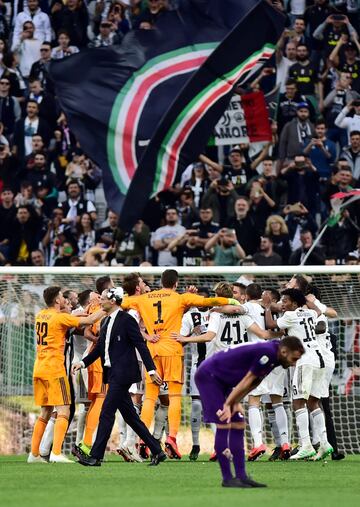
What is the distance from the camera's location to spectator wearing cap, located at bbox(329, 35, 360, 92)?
25.5 m

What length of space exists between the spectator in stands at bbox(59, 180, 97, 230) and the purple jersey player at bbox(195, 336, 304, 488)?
12288mm

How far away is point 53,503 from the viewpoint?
1146 cm

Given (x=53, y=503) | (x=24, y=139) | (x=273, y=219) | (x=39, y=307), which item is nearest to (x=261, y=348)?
(x=53, y=503)

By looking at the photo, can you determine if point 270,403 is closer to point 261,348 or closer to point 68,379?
point 68,379

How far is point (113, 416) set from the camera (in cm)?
1592

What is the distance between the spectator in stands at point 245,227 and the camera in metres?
23.4

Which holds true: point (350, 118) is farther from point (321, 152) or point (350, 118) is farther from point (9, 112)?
point (9, 112)

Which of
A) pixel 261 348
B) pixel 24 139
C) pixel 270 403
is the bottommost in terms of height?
pixel 270 403

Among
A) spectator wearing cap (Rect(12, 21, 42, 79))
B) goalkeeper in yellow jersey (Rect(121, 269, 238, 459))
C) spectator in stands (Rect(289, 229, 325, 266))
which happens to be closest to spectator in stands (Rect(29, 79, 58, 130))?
spectator wearing cap (Rect(12, 21, 42, 79))

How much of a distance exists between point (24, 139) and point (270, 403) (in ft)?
31.2

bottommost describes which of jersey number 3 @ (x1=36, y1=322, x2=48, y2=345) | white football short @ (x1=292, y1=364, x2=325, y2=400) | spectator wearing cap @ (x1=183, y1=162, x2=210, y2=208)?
white football short @ (x1=292, y1=364, x2=325, y2=400)

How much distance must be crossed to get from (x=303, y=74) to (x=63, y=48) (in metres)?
4.96

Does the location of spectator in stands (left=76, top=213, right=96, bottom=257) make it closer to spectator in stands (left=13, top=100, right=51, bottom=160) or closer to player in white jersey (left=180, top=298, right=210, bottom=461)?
spectator in stands (left=13, top=100, right=51, bottom=160)

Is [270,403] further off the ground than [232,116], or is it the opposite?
[232,116]
